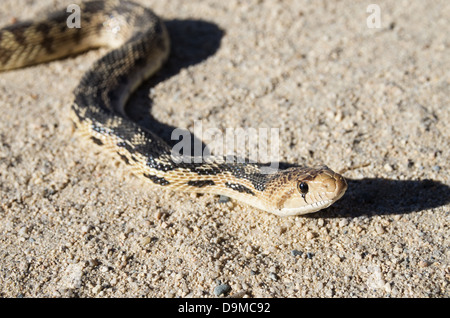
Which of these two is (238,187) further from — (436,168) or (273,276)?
(436,168)

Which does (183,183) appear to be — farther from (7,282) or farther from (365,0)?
(365,0)

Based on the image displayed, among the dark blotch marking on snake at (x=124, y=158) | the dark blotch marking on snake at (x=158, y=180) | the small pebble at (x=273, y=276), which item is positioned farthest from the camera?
the dark blotch marking on snake at (x=124, y=158)

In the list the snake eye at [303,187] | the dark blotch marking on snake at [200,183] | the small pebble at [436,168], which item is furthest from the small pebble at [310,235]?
the small pebble at [436,168]

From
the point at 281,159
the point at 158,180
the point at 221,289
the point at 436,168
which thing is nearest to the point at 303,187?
the point at 281,159

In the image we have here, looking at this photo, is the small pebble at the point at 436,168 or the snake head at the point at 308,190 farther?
the small pebble at the point at 436,168

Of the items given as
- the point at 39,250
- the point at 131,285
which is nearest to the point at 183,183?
the point at 131,285

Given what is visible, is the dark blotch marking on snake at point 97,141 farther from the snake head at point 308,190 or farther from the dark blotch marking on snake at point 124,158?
the snake head at point 308,190

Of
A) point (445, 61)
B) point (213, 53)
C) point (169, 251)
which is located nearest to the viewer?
point (169, 251)
